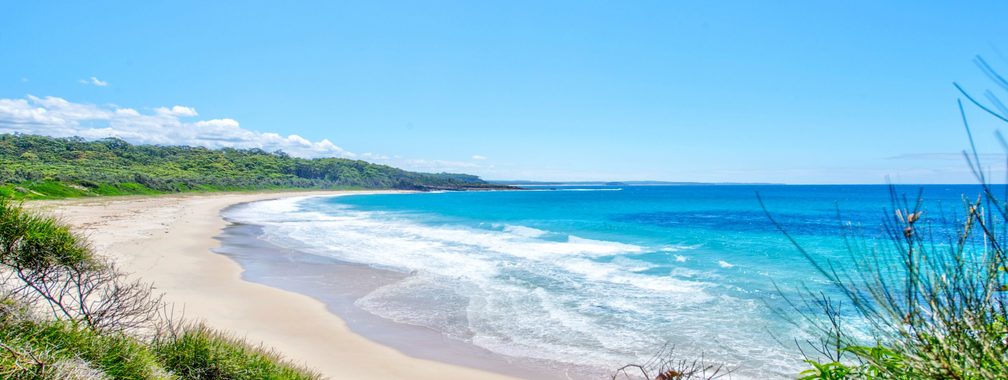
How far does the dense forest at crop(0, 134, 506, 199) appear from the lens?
52.4m

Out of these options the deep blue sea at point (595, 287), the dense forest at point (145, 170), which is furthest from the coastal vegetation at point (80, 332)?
the dense forest at point (145, 170)

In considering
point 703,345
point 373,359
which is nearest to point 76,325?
point 373,359

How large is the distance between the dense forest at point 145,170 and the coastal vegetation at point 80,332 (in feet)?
150

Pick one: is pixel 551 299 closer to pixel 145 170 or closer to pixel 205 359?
pixel 205 359

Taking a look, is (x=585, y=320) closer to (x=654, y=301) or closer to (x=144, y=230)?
(x=654, y=301)

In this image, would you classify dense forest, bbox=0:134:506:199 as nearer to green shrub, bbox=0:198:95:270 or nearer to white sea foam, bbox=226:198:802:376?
white sea foam, bbox=226:198:802:376

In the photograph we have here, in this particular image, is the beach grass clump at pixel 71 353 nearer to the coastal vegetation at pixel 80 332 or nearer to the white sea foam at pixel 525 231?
the coastal vegetation at pixel 80 332

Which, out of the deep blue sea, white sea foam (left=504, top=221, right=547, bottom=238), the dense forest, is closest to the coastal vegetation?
the deep blue sea

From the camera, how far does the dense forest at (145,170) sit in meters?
52.4

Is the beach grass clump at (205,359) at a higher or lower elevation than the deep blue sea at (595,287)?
higher

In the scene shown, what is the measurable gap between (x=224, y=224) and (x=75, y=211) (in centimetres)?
1034

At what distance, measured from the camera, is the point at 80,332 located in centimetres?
487

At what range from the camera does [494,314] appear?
496 inches

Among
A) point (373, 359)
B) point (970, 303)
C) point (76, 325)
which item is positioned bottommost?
point (373, 359)
